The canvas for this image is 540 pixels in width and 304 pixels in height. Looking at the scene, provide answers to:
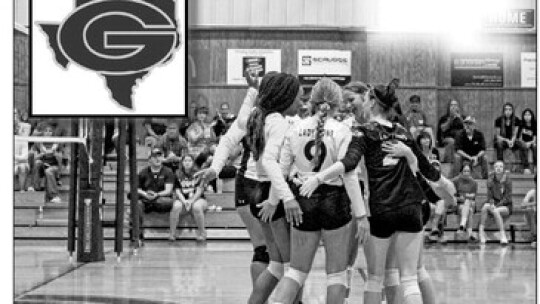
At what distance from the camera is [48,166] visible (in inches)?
704

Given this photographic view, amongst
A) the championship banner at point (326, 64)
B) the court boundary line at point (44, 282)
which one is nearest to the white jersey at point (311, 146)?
the court boundary line at point (44, 282)

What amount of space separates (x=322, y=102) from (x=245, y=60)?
636 inches

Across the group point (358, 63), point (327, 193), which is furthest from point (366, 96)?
point (358, 63)

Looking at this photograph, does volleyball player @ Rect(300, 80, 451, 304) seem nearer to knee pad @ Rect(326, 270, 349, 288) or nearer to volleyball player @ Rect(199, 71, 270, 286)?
knee pad @ Rect(326, 270, 349, 288)

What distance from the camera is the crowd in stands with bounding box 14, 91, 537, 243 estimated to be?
16859 mm

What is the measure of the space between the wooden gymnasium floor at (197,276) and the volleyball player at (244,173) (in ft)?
5.30

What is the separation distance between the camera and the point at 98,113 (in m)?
11.0

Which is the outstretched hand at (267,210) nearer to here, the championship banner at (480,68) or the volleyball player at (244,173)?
the volleyball player at (244,173)

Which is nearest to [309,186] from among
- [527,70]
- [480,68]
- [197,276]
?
[197,276]

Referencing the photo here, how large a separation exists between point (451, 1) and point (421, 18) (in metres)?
0.76

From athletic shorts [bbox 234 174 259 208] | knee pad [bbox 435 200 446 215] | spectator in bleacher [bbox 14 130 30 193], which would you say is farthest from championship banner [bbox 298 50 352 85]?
athletic shorts [bbox 234 174 259 208]

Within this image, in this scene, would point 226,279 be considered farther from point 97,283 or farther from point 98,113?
point 98,113

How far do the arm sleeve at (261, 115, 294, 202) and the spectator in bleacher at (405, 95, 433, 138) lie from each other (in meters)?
11.3
